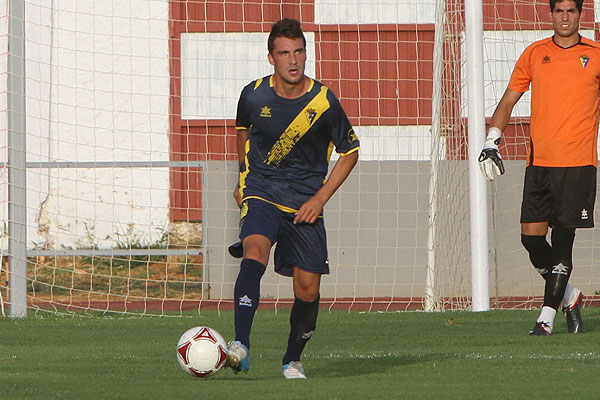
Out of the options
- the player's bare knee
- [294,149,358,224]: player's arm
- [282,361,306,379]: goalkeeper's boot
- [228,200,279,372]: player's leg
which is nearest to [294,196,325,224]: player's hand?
[294,149,358,224]: player's arm

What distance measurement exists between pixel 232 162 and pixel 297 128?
23.6 feet

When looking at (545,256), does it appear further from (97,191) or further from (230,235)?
(97,191)

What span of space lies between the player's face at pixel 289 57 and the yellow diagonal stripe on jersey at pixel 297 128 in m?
0.17

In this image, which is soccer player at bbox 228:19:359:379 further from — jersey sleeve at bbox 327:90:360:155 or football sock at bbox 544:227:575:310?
football sock at bbox 544:227:575:310

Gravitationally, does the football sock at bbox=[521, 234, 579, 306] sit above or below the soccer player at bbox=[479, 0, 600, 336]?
below

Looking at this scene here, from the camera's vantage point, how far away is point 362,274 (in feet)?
43.7

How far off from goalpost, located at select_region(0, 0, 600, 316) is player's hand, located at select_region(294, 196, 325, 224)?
16.2 ft

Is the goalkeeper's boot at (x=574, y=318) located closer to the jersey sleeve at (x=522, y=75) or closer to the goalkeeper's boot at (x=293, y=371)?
the jersey sleeve at (x=522, y=75)

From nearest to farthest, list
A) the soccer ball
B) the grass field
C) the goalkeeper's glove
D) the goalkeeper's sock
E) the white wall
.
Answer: the grass field < the soccer ball < the goalkeeper's glove < the goalkeeper's sock < the white wall

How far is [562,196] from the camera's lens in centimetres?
805

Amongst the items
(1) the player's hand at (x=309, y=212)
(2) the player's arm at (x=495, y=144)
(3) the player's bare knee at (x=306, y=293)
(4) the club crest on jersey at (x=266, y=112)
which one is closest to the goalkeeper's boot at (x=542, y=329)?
(2) the player's arm at (x=495, y=144)

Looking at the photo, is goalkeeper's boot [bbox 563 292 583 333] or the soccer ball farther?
goalkeeper's boot [bbox 563 292 583 333]

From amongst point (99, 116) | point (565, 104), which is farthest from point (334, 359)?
point (99, 116)

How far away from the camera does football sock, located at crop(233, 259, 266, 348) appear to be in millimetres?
5711
